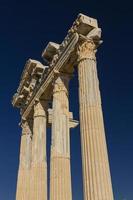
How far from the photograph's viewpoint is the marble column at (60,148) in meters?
21.3

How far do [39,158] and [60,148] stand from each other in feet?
15.1

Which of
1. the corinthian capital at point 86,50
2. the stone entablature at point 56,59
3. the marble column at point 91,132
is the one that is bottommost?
the marble column at point 91,132

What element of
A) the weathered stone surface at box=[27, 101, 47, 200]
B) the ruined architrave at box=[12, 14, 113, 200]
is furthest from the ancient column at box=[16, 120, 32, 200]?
the weathered stone surface at box=[27, 101, 47, 200]

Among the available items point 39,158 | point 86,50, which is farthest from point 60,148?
point 86,50

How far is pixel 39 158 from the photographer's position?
87.0 feet

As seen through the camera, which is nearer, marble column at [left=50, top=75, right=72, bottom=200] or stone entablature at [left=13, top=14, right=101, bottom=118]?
marble column at [left=50, top=75, right=72, bottom=200]

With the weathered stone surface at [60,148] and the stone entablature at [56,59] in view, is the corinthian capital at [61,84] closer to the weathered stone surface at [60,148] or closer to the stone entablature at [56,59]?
the weathered stone surface at [60,148]

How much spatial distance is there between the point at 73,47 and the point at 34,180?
10816 millimetres

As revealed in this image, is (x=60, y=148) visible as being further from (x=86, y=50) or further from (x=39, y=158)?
(x=86, y=50)

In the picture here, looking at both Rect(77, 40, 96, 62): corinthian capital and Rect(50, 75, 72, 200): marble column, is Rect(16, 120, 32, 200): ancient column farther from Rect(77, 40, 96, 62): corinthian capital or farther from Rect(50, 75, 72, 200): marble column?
Rect(77, 40, 96, 62): corinthian capital

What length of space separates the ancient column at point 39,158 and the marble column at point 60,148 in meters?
3.83

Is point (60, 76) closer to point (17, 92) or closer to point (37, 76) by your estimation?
point (37, 76)

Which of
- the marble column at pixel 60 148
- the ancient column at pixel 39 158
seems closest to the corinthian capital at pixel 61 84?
the marble column at pixel 60 148

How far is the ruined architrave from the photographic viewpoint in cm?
1723
